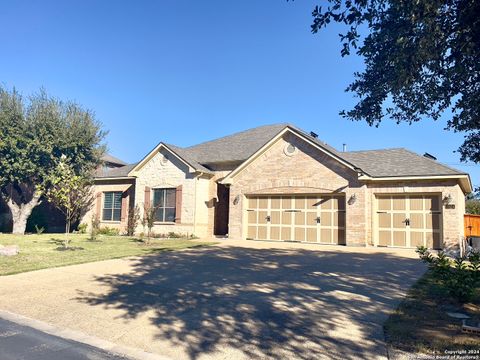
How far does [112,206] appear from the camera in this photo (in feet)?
86.5

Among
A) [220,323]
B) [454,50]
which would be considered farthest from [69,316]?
[454,50]

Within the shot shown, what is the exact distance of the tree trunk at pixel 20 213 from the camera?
2456 centimetres

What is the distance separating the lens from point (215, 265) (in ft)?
38.7

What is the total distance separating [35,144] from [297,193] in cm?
1708

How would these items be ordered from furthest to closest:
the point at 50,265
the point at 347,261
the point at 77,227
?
1. the point at 77,227
2. the point at 347,261
3. the point at 50,265

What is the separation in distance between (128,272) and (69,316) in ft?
12.9

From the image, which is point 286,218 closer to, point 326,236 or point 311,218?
point 311,218

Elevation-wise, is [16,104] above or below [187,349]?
above

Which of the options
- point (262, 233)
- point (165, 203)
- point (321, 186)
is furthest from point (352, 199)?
point (165, 203)

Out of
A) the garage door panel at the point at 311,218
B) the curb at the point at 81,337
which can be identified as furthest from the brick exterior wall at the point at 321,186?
the curb at the point at 81,337

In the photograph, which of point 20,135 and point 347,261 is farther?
point 20,135

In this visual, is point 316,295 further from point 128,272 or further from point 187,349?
point 128,272

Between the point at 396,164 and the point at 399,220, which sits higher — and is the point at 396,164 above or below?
above

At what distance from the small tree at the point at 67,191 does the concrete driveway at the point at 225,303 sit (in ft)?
18.4
